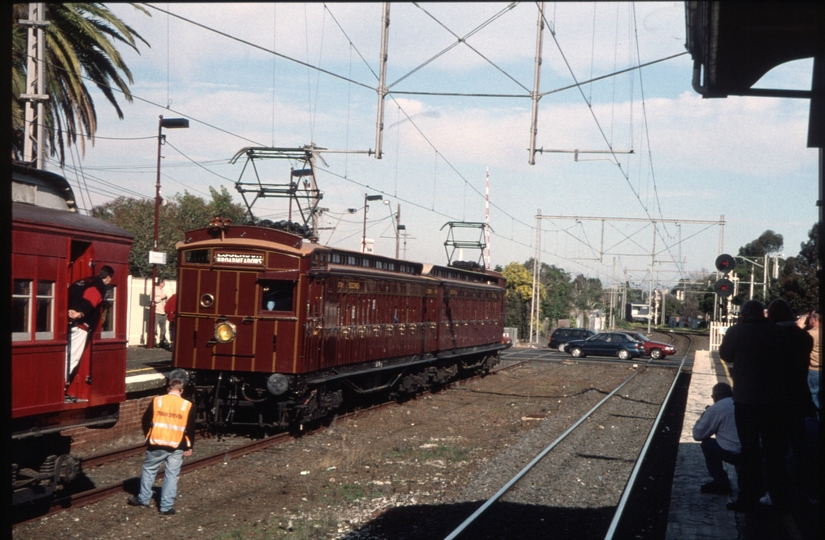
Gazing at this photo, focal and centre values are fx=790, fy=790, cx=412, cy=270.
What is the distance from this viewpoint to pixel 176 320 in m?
13.0

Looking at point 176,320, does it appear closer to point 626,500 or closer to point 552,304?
point 626,500

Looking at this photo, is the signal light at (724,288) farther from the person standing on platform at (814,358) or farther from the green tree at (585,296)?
Result: the green tree at (585,296)

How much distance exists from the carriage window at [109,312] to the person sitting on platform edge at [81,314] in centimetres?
27

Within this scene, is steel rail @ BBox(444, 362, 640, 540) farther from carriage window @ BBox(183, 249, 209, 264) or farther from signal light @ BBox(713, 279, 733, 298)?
carriage window @ BBox(183, 249, 209, 264)

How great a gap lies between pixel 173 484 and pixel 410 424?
739 cm

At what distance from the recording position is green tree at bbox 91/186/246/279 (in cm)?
3234

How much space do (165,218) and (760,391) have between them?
129 ft

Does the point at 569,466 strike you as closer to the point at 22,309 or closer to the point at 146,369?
the point at 22,309

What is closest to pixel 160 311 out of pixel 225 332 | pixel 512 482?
pixel 225 332

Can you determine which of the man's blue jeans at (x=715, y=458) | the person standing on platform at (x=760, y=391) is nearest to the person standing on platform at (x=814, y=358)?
the man's blue jeans at (x=715, y=458)

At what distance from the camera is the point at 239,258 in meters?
12.9

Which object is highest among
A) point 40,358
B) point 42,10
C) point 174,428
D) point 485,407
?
point 42,10

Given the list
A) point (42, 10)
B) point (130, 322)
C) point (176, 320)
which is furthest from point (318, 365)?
point (130, 322)

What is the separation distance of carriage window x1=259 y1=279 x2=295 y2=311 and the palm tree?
8.93m
